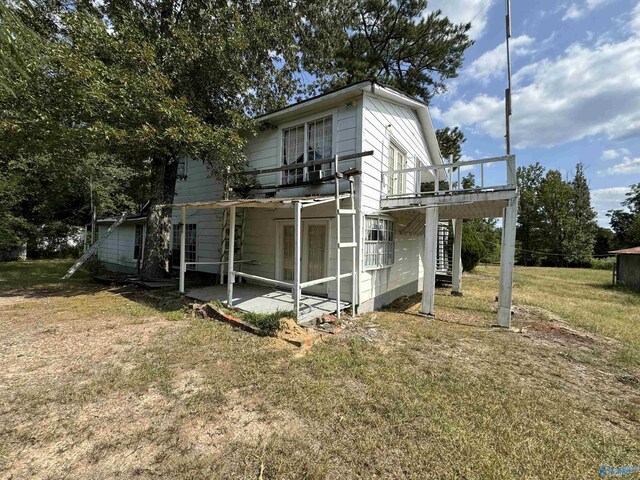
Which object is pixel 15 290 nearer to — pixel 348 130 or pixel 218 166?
pixel 218 166

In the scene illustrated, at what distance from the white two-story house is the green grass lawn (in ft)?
5.22

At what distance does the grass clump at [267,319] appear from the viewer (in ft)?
17.7

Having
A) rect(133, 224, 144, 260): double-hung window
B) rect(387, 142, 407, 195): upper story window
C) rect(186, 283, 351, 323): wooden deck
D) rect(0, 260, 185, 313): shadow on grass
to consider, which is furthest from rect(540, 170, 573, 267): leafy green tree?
rect(133, 224, 144, 260): double-hung window

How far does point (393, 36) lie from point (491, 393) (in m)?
18.5

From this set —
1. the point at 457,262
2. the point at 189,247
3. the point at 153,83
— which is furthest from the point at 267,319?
the point at 457,262

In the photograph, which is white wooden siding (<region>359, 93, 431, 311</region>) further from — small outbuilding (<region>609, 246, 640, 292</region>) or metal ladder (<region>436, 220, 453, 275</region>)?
small outbuilding (<region>609, 246, 640, 292</region>)

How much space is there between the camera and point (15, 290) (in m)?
9.02

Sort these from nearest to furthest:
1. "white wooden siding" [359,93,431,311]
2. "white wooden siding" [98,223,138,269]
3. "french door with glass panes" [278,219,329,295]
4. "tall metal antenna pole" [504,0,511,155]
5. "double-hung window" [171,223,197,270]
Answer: "white wooden siding" [359,93,431,311] → "french door with glass panes" [278,219,329,295] → "tall metal antenna pole" [504,0,511,155] → "double-hung window" [171,223,197,270] → "white wooden siding" [98,223,138,269]

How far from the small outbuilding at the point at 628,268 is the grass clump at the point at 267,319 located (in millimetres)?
16837

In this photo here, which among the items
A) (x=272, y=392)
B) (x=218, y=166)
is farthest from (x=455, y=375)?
(x=218, y=166)

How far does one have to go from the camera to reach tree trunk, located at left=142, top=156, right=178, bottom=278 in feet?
31.9

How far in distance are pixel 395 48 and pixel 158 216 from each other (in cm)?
1584

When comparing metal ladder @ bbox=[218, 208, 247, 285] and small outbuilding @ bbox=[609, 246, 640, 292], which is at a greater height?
metal ladder @ bbox=[218, 208, 247, 285]

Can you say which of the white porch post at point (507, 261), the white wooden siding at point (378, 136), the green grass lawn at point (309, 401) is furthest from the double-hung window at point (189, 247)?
the white porch post at point (507, 261)
